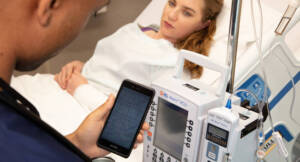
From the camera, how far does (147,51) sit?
161 cm

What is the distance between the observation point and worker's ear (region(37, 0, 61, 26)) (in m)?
0.62

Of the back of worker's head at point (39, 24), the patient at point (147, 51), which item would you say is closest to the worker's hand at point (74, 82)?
the patient at point (147, 51)

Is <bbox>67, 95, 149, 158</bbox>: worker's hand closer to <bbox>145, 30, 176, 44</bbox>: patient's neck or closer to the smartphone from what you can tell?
the smartphone

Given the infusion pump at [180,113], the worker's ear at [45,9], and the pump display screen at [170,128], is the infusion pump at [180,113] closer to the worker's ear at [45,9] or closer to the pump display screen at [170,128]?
the pump display screen at [170,128]

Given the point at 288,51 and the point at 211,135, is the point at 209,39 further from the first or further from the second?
the point at 211,135

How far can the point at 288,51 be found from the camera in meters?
1.30

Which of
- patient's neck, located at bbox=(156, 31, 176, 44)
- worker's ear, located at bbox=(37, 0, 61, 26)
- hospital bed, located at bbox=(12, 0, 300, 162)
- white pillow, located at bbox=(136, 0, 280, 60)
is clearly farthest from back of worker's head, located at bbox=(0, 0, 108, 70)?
patient's neck, located at bbox=(156, 31, 176, 44)

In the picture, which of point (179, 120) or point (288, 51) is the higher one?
point (288, 51)

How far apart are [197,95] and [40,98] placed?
864 mm

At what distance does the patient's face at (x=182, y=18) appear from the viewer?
1598 mm

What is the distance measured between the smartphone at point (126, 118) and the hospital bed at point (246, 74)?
0.39ft

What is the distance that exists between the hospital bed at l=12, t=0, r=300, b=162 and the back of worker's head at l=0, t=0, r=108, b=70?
546mm

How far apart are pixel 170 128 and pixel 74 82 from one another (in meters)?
0.75

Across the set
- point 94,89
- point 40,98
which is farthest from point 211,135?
point 40,98
